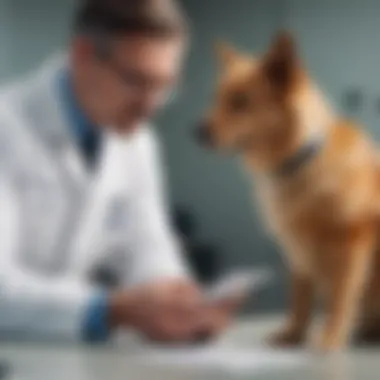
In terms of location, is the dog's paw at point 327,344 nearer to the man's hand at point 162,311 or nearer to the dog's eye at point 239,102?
the man's hand at point 162,311

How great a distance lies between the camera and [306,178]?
1124 millimetres

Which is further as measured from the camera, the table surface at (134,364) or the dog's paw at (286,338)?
the dog's paw at (286,338)

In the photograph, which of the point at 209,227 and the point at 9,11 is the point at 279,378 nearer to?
the point at 209,227

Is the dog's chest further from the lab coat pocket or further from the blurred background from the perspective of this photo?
the lab coat pocket

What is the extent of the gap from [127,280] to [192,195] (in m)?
0.11

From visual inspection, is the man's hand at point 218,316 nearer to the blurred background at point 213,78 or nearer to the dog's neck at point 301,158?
the blurred background at point 213,78

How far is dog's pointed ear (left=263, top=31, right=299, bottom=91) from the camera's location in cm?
111

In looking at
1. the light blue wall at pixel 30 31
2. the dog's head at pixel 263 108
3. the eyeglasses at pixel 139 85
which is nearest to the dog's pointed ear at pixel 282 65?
the dog's head at pixel 263 108

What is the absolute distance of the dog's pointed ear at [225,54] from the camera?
114 cm

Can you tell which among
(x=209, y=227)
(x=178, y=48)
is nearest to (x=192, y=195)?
(x=209, y=227)

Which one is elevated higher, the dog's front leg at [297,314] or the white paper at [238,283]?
the white paper at [238,283]

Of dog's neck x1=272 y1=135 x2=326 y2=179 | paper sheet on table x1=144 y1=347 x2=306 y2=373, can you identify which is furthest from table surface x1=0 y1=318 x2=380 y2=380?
dog's neck x1=272 y1=135 x2=326 y2=179

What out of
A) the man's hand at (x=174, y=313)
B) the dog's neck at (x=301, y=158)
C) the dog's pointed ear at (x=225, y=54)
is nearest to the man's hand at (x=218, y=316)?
the man's hand at (x=174, y=313)

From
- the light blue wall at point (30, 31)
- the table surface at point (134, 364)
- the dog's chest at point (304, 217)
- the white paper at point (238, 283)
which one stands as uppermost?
the light blue wall at point (30, 31)
